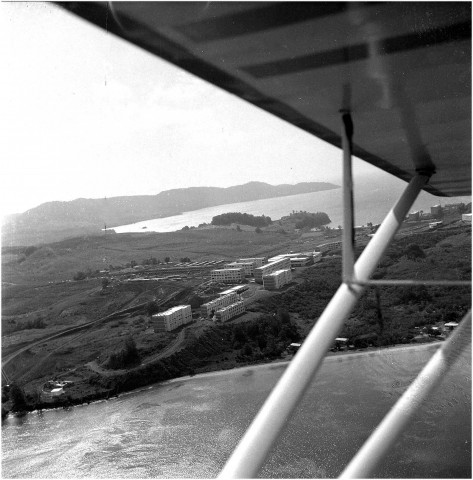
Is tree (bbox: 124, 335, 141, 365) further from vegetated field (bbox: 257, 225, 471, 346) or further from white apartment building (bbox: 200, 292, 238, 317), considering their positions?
vegetated field (bbox: 257, 225, 471, 346)

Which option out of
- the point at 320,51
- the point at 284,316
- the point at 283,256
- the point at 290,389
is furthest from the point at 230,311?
the point at 320,51

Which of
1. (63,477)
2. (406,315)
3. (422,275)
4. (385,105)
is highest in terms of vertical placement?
(385,105)

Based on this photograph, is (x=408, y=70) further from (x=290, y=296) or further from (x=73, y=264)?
(x=73, y=264)

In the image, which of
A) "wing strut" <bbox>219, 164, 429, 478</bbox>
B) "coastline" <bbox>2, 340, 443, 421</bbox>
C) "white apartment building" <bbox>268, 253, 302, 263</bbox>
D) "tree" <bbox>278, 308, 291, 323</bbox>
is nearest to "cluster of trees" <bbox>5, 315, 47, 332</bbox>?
"coastline" <bbox>2, 340, 443, 421</bbox>

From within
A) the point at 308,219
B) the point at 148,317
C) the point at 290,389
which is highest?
the point at 308,219

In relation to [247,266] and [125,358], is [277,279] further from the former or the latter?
[125,358]

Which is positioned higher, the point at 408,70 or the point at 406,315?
the point at 408,70

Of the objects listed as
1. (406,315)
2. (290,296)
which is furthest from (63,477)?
(406,315)
